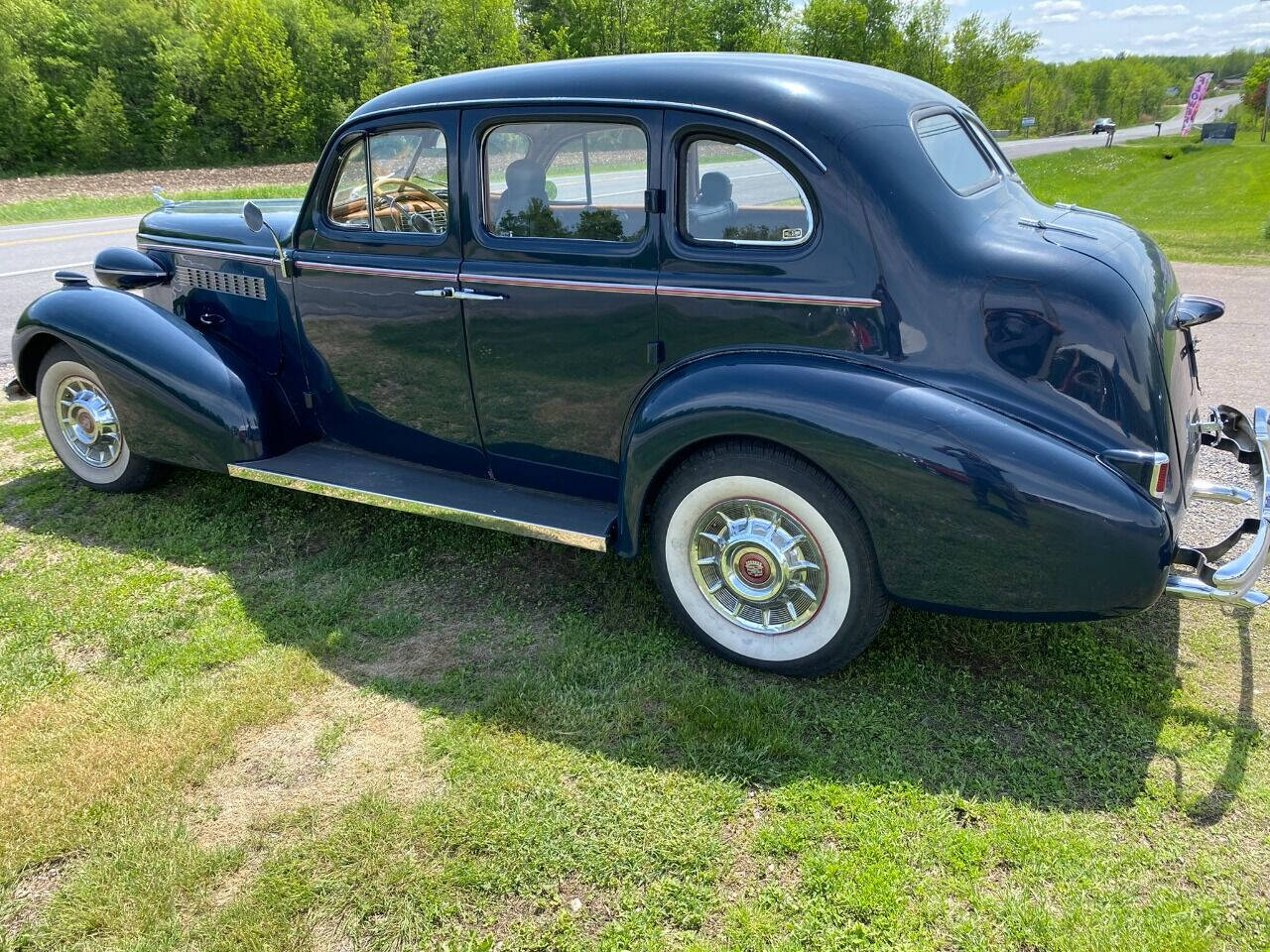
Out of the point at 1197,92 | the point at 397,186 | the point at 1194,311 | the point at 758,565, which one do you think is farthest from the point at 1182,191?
the point at 758,565

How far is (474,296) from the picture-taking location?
3.65m

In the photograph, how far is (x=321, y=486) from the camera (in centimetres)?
401

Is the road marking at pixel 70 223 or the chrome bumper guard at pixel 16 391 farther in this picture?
the road marking at pixel 70 223

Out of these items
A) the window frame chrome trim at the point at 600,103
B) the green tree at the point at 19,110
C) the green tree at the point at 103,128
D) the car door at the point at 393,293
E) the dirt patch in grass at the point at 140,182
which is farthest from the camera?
the green tree at the point at 103,128

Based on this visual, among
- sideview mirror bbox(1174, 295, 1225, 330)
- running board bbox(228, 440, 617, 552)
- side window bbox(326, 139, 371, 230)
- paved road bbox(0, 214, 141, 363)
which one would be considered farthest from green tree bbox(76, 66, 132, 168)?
sideview mirror bbox(1174, 295, 1225, 330)

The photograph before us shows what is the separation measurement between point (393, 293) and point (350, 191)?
24.5 inches

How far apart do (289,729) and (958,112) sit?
3.67 meters

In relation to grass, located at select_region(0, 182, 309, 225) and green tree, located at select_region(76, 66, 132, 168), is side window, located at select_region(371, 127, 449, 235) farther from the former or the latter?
green tree, located at select_region(76, 66, 132, 168)

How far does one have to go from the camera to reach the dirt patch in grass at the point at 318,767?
108 inches

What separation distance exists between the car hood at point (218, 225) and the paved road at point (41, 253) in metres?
3.45

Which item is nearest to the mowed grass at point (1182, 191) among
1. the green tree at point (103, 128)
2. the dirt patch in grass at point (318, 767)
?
the dirt patch in grass at point (318, 767)

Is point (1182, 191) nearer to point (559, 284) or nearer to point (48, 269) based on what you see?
point (559, 284)

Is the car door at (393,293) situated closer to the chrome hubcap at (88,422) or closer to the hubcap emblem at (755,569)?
the chrome hubcap at (88,422)

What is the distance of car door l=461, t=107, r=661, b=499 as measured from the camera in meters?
3.36
